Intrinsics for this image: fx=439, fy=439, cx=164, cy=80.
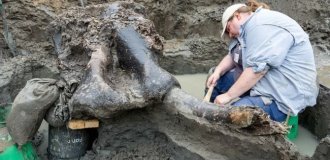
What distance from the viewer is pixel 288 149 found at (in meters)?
2.74

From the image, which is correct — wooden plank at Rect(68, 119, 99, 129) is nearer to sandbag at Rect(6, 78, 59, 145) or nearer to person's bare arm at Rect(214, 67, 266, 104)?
sandbag at Rect(6, 78, 59, 145)

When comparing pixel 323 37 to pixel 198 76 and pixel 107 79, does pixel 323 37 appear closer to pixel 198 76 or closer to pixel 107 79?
pixel 198 76

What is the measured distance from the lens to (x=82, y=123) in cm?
319

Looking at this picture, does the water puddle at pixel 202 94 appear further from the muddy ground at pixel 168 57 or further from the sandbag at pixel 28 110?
the sandbag at pixel 28 110

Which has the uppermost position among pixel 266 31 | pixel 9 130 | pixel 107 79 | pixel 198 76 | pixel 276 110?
pixel 266 31

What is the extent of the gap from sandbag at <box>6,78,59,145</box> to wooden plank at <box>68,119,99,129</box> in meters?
0.26

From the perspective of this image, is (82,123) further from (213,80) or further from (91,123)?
(213,80)

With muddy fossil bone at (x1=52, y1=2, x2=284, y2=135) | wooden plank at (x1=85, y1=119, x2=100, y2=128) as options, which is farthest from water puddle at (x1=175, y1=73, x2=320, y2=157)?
wooden plank at (x1=85, y1=119, x2=100, y2=128)

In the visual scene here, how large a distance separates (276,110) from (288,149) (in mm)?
731

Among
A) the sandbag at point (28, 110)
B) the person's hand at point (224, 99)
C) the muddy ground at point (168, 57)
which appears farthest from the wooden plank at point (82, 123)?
the person's hand at point (224, 99)

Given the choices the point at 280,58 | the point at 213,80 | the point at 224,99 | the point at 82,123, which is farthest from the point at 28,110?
the point at 280,58

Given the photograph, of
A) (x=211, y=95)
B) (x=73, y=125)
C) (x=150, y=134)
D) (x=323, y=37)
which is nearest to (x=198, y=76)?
(x=211, y=95)

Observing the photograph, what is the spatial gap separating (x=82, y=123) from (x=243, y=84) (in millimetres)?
1252

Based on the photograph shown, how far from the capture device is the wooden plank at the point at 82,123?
317 cm
